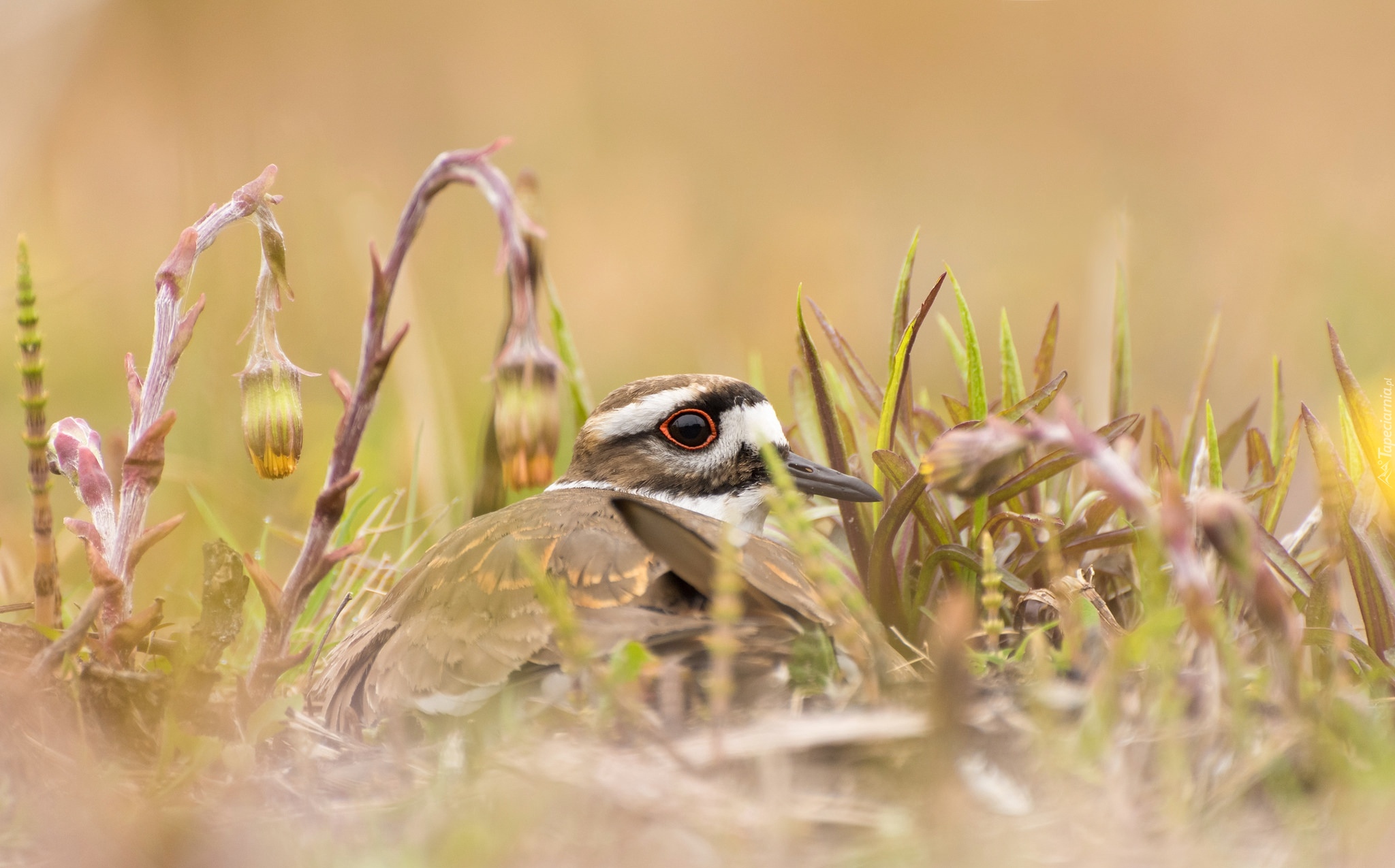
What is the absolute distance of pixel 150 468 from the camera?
3094mm

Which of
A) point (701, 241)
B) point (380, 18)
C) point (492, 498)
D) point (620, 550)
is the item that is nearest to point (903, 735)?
point (620, 550)

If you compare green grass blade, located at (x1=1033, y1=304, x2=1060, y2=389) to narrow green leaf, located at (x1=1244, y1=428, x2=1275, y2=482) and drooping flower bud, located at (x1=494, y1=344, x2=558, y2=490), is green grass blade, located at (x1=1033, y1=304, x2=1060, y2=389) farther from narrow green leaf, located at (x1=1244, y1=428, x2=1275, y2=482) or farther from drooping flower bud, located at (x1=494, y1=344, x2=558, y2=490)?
drooping flower bud, located at (x1=494, y1=344, x2=558, y2=490)

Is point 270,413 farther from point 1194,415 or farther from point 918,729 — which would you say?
point 1194,415

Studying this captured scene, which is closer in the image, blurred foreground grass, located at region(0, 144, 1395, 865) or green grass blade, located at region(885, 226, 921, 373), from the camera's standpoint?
blurred foreground grass, located at region(0, 144, 1395, 865)

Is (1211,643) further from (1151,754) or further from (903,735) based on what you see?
(903,735)

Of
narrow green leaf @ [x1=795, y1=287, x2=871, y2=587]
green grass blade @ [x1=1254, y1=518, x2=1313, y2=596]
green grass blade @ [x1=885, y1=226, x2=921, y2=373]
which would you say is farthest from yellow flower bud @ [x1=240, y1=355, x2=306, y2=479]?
green grass blade @ [x1=1254, y1=518, x2=1313, y2=596]

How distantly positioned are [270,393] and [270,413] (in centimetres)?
5

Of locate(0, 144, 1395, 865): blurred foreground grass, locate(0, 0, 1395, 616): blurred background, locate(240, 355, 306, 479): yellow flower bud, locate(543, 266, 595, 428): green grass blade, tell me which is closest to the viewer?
locate(0, 144, 1395, 865): blurred foreground grass

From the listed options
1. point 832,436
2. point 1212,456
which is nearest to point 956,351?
point 832,436

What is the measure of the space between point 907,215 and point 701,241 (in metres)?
2.51

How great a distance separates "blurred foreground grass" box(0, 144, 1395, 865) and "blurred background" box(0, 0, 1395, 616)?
5.20 ft

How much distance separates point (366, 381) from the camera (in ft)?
10.9

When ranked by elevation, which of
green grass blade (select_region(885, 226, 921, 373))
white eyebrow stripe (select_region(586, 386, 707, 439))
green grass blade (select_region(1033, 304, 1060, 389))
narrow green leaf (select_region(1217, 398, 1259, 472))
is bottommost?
narrow green leaf (select_region(1217, 398, 1259, 472))

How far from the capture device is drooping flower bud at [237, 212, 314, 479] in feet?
10.2
